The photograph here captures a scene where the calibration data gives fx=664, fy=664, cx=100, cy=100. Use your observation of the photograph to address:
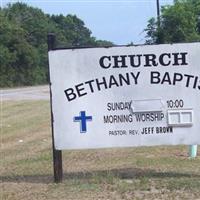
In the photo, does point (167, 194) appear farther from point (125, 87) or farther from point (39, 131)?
point (39, 131)

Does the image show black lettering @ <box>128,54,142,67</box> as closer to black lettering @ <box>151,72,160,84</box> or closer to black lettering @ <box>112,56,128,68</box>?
black lettering @ <box>112,56,128,68</box>

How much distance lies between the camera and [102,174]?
9.30m

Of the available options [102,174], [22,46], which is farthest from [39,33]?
[102,174]

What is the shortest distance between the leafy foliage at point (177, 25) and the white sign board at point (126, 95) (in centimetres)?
2725

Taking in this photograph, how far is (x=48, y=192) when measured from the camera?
8305 mm

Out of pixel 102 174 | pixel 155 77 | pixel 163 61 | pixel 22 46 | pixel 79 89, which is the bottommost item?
pixel 102 174

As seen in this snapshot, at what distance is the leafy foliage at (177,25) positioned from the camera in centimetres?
3684

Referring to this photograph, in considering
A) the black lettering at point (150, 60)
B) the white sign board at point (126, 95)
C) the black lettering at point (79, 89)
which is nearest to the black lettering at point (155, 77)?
the white sign board at point (126, 95)

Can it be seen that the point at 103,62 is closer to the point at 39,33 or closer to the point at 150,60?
the point at 150,60

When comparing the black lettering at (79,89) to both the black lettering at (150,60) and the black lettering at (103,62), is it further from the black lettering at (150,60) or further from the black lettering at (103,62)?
the black lettering at (150,60)

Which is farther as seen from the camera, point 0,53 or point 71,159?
point 0,53

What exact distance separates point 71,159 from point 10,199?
317 cm

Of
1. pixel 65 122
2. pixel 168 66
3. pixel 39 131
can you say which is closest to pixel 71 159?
pixel 65 122

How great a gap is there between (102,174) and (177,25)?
29361 millimetres
